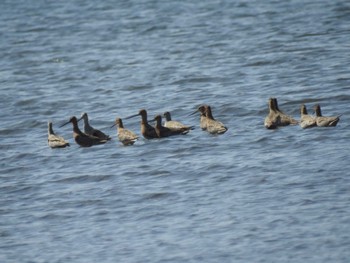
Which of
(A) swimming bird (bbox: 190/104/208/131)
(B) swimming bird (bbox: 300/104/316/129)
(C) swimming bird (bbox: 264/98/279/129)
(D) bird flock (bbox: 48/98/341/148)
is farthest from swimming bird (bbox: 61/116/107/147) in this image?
(B) swimming bird (bbox: 300/104/316/129)

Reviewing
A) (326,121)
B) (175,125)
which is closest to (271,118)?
(326,121)

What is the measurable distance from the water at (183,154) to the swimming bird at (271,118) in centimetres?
27

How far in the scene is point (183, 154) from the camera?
2158 centimetres

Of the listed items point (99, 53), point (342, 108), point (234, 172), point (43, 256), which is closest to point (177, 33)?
point (99, 53)

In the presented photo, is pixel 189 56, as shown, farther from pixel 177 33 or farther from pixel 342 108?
pixel 342 108

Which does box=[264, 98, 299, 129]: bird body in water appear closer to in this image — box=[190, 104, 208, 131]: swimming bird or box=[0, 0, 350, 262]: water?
box=[0, 0, 350, 262]: water

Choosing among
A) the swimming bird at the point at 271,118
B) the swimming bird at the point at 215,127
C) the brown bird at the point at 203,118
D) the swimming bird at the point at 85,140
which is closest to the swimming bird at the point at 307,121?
the swimming bird at the point at 271,118

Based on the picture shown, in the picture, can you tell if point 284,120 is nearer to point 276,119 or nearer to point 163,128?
point 276,119

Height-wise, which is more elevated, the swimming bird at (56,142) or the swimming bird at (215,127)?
the swimming bird at (56,142)

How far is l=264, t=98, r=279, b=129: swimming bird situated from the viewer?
74.9 feet

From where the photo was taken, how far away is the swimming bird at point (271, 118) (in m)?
22.8

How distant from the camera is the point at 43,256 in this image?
16.3 meters

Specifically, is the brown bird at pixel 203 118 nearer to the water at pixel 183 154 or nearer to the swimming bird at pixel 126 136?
the water at pixel 183 154

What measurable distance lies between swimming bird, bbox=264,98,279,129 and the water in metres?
0.27
